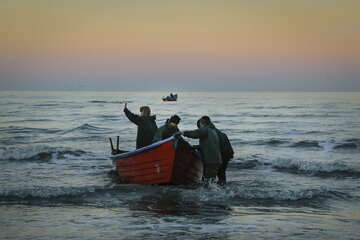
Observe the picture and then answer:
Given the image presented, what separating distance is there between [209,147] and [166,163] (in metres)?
1.07

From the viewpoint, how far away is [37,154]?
20375 mm

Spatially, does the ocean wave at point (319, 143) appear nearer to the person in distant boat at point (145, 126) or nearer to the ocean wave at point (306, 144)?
the ocean wave at point (306, 144)

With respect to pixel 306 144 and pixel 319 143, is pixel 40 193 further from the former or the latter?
pixel 319 143

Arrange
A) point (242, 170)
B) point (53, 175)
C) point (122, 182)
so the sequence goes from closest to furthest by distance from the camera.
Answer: point (122, 182), point (53, 175), point (242, 170)

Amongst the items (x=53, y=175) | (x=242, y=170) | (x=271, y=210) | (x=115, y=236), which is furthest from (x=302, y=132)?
(x=115, y=236)

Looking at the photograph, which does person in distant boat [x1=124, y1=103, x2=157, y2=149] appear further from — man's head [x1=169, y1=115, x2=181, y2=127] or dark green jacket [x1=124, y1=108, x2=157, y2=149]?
man's head [x1=169, y1=115, x2=181, y2=127]

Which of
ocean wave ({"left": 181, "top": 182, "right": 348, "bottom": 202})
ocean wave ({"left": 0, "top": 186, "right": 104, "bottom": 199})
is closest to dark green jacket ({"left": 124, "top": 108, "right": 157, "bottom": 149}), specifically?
ocean wave ({"left": 0, "top": 186, "right": 104, "bottom": 199})

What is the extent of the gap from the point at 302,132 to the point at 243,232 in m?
28.7

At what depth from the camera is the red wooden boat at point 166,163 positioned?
10.2m

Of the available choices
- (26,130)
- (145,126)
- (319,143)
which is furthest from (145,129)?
(26,130)

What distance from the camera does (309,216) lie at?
8.48 metres

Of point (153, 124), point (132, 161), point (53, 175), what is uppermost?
point (153, 124)

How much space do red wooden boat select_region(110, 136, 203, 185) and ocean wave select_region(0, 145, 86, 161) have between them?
9.23 meters

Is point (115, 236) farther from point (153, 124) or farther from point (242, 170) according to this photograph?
point (242, 170)
